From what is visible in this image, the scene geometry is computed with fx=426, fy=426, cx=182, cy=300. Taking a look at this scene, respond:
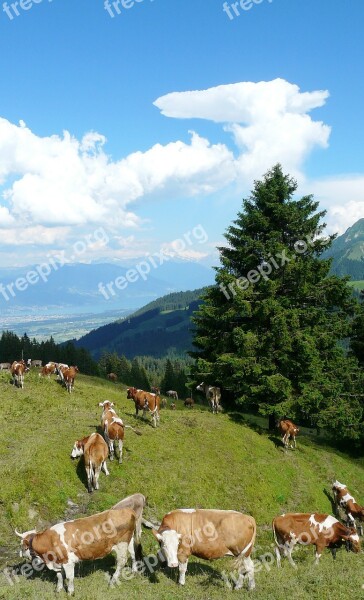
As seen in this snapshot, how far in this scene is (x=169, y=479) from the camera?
60.3ft

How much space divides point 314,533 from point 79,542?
804 cm

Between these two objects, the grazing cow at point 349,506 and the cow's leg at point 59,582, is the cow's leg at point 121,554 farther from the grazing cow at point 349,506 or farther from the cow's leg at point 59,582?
the grazing cow at point 349,506

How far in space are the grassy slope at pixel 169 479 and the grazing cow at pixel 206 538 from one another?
0.66 metres

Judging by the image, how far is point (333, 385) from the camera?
28.5 m

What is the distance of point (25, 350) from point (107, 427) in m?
89.4

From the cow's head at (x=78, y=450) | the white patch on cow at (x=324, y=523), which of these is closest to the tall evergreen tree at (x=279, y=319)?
the white patch on cow at (x=324, y=523)

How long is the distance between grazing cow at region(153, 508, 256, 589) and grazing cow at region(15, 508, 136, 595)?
0.99 metres

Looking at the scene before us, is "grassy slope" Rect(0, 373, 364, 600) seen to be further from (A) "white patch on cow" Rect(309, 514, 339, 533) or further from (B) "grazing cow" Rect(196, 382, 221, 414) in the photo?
(B) "grazing cow" Rect(196, 382, 221, 414)

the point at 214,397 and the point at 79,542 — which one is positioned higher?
the point at 79,542

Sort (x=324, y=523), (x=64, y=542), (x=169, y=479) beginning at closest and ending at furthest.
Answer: (x=64, y=542), (x=324, y=523), (x=169, y=479)

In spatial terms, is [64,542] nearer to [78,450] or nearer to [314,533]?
[78,450]

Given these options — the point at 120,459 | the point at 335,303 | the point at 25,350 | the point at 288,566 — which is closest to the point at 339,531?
the point at 288,566
